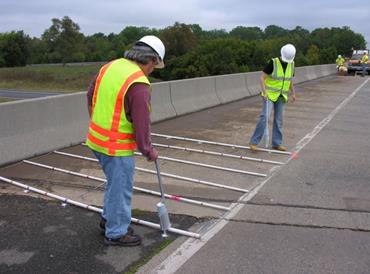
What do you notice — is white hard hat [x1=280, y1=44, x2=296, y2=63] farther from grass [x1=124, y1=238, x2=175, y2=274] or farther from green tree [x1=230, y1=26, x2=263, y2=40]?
green tree [x1=230, y1=26, x2=263, y2=40]

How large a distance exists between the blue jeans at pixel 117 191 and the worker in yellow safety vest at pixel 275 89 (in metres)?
4.72

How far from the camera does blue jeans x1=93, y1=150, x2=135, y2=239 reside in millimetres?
4449

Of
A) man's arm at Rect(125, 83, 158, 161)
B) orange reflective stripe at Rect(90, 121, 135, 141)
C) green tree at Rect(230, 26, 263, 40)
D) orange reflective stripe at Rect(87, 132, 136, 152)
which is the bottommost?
orange reflective stripe at Rect(87, 132, 136, 152)

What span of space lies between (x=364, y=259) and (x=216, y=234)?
53.5 inches

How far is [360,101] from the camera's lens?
60.8 feet

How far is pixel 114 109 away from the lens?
4.31 meters

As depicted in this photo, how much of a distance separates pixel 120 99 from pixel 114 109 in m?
0.11

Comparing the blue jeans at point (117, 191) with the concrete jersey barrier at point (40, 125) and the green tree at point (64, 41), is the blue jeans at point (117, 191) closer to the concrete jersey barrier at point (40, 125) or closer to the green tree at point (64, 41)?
the concrete jersey barrier at point (40, 125)

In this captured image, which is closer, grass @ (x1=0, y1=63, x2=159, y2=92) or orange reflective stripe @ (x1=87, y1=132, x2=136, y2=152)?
orange reflective stripe @ (x1=87, y1=132, x2=136, y2=152)

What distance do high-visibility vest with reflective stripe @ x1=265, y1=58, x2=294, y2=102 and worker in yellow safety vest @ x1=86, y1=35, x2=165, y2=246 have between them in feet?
15.3

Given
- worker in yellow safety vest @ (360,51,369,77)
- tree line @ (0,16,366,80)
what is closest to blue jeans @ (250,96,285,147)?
worker in yellow safety vest @ (360,51,369,77)

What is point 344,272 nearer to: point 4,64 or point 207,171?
point 207,171

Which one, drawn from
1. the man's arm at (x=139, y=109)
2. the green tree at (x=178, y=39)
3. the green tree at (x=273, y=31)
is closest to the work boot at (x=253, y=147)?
the man's arm at (x=139, y=109)

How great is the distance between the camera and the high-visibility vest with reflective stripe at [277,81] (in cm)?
891
